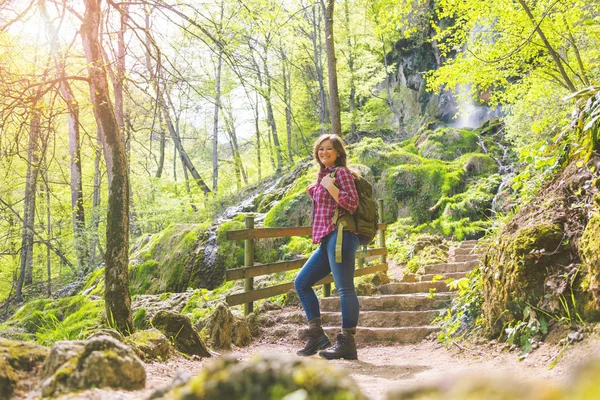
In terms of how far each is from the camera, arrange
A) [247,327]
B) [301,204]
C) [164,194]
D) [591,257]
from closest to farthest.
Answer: [591,257], [247,327], [301,204], [164,194]

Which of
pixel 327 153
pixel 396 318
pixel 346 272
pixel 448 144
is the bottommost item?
pixel 396 318

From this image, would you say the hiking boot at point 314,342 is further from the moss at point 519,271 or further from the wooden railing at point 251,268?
the wooden railing at point 251,268

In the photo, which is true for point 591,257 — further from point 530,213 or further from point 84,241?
point 84,241

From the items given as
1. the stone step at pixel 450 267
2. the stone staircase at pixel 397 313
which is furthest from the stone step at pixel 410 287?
the stone step at pixel 450 267

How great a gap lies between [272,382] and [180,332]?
3.35m

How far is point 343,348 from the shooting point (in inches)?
154

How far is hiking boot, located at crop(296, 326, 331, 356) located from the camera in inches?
159

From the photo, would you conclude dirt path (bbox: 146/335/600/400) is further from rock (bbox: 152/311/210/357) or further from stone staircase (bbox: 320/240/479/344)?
stone staircase (bbox: 320/240/479/344)

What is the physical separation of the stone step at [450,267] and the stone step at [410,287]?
1104 millimetres

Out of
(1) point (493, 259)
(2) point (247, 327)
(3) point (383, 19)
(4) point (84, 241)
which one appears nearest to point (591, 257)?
(1) point (493, 259)

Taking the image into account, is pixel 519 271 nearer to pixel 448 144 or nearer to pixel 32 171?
pixel 32 171

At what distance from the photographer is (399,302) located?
6547mm

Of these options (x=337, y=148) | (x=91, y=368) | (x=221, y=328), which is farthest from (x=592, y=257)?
(x=221, y=328)

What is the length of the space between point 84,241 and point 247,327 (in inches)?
394
